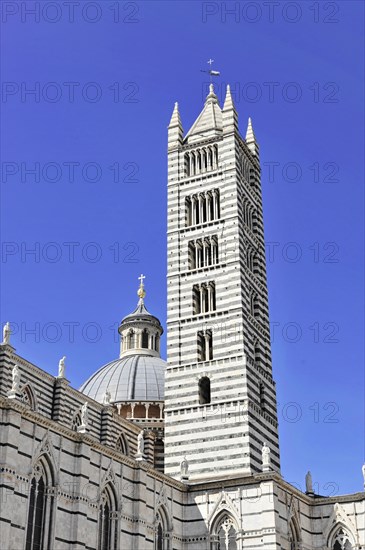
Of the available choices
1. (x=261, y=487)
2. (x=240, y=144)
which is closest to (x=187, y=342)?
(x=261, y=487)

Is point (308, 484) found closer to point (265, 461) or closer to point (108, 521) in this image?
point (265, 461)

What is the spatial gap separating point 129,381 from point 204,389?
1373 centimetres

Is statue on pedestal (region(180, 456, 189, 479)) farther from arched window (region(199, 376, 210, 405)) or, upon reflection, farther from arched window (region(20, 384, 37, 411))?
arched window (region(20, 384, 37, 411))

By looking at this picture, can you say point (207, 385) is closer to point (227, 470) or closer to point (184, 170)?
point (227, 470)

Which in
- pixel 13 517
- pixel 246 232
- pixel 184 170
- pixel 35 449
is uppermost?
pixel 184 170

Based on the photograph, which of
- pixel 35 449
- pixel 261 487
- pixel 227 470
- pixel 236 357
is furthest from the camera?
pixel 236 357

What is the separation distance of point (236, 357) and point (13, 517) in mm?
15288

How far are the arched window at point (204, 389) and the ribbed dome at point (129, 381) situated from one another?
12099 mm

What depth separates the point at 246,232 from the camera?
39188 millimetres

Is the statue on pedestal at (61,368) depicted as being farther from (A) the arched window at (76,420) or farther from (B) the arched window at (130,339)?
(B) the arched window at (130,339)

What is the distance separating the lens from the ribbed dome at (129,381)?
47.8 meters

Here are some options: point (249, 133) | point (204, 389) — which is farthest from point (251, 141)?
point (204, 389)

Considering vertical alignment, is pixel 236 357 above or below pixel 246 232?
below

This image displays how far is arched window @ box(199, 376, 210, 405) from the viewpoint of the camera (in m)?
35.4
